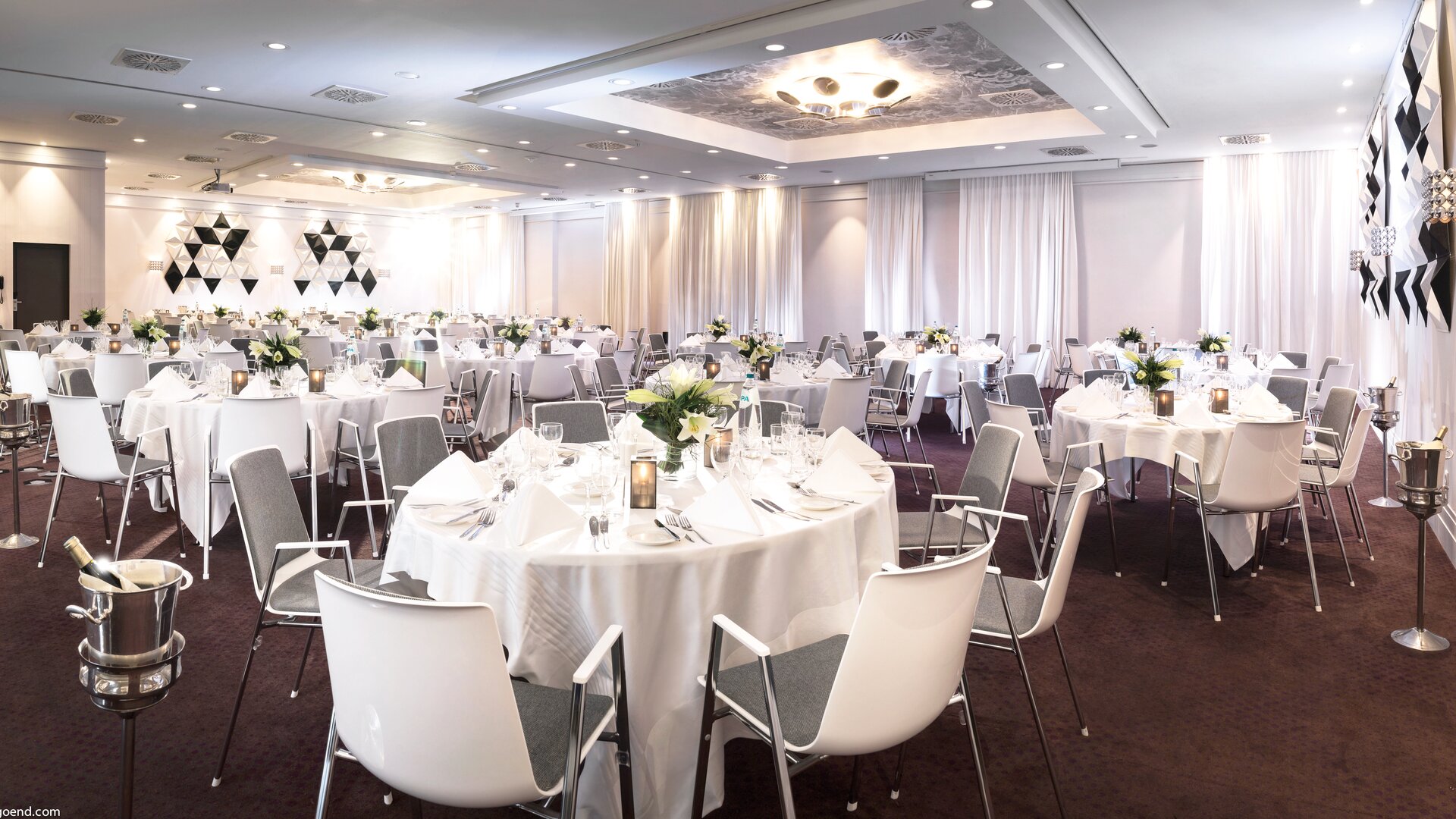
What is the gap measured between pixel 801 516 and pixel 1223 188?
1228cm

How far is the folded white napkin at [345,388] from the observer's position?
19.0ft

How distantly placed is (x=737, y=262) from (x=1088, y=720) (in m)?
14.6

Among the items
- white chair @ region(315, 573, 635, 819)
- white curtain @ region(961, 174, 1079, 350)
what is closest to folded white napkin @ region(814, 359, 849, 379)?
white chair @ region(315, 573, 635, 819)

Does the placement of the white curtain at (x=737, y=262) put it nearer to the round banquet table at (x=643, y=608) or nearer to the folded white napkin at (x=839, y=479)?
the folded white napkin at (x=839, y=479)

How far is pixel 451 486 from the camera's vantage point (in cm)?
292

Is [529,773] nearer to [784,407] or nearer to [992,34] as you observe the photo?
[784,407]

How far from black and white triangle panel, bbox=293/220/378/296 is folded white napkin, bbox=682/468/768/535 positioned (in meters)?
20.9

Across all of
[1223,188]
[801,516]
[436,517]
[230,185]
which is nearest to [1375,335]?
[1223,188]

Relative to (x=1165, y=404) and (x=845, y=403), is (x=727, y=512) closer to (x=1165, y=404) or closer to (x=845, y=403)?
(x=1165, y=404)

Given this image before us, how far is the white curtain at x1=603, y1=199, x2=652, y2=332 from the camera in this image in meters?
18.8

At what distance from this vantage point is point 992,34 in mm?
6801

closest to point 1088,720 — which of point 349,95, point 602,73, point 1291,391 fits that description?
point 1291,391

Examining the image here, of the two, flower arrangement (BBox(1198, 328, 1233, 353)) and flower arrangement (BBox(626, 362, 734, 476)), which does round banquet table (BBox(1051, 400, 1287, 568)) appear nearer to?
flower arrangement (BBox(626, 362, 734, 476))

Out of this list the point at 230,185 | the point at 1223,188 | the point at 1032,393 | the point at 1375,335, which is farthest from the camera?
the point at 230,185
